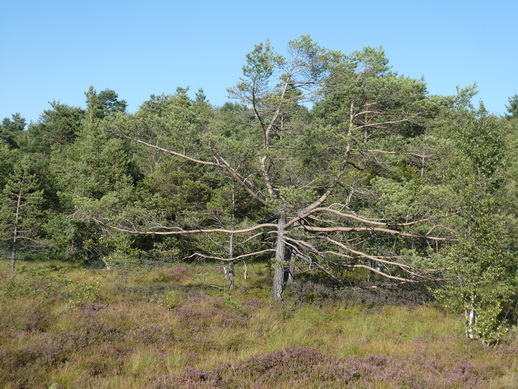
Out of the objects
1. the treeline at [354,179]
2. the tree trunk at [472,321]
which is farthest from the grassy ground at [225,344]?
the treeline at [354,179]

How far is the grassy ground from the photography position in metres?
6.19

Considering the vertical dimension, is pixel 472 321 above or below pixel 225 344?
above

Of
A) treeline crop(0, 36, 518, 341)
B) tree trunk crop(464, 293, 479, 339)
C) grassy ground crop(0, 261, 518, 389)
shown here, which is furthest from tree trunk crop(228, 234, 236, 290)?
tree trunk crop(464, 293, 479, 339)

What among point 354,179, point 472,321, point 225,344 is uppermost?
point 354,179

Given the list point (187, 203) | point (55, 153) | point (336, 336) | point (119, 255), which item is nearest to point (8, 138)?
point (55, 153)

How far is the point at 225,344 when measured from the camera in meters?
8.43

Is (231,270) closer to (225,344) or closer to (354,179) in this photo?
(354,179)

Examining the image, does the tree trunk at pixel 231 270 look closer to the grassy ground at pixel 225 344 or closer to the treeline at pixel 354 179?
the treeline at pixel 354 179

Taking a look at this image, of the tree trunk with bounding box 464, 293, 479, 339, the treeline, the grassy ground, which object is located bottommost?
the grassy ground

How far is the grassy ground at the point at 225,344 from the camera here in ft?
20.3

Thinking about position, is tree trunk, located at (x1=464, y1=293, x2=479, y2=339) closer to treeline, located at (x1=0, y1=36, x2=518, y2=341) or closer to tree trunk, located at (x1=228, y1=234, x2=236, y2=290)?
treeline, located at (x1=0, y1=36, x2=518, y2=341)

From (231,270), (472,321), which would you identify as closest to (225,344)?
(472,321)

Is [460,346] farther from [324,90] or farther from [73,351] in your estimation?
[324,90]

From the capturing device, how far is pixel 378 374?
6574mm
